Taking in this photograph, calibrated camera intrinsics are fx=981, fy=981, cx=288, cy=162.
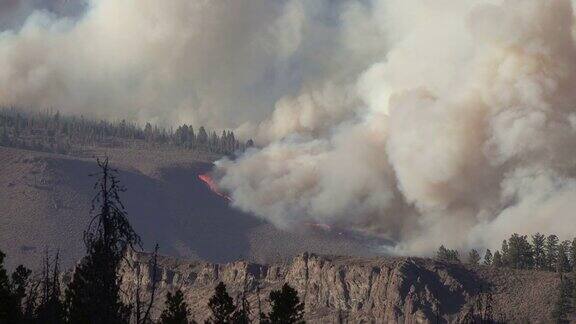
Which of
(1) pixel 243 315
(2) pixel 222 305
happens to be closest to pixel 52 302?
(2) pixel 222 305

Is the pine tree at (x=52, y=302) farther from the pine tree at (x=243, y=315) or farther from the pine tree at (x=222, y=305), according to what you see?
the pine tree at (x=243, y=315)

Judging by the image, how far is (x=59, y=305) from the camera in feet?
403

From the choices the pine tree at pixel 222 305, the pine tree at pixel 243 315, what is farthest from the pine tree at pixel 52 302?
the pine tree at pixel 243 315

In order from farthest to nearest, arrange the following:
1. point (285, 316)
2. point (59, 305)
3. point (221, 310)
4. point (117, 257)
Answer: point (59, 305), point (221, 310), point (285, 316), point (117, 257)

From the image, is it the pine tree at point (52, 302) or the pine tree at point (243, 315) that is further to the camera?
the pine tree at point (243, 315)

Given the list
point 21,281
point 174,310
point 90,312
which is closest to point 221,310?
point 174,310

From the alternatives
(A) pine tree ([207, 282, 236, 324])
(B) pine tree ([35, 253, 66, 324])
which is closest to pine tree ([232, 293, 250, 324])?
(A) pine tree ([207, 282, 236, 324])

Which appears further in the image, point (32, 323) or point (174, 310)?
point (174, 310)

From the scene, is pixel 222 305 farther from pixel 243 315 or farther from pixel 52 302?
pixel 52 302

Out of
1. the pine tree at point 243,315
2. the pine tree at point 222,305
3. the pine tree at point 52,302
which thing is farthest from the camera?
the pine tree at point 222,305

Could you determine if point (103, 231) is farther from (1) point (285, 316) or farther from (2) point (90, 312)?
(1) point (285, 316)

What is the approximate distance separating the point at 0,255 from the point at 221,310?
105 feet

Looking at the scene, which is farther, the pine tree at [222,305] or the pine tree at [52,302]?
the pine tree at [222,305]

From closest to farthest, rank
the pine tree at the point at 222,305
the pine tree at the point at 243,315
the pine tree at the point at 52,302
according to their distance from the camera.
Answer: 1. the pine tree at the point at 52,302
2. the pine tree at the point at 243,315
3. the pine tree at the point at 222,305
